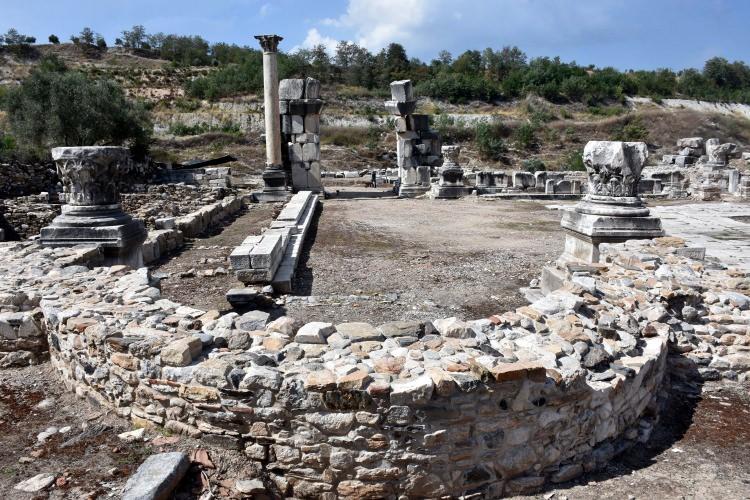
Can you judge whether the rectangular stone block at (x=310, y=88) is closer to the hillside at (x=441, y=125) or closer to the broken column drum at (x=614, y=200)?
the hillside at (x=441, y=125)

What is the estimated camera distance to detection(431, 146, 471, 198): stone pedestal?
17531 mm

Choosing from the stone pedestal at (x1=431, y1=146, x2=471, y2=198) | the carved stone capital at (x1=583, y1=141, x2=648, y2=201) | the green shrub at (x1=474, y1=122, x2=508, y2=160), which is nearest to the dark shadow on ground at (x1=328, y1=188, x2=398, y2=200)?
the stone pedestal at (x1=431, y1=146, x2=471, y2=198)

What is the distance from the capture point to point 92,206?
24.1ft

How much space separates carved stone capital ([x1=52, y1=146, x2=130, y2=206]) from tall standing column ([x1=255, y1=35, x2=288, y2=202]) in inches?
372

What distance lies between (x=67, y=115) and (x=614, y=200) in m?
24.1

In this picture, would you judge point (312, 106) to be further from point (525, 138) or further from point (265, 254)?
point (525, 138)

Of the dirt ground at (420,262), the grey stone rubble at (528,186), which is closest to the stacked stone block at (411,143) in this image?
the grey stone rubble at (528,186)

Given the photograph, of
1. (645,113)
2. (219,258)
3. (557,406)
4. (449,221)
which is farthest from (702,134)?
(557,406)

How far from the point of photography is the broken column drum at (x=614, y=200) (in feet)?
22.5

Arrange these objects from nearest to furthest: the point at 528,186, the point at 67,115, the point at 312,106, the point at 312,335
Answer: the point at 312,335 < the point at 312,106 < the point at 528,186 < the point at 67,115

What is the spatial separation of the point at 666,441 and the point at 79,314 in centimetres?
444

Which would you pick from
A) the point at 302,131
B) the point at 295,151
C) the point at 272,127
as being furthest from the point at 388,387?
the point at 302,131

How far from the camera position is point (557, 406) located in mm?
3408

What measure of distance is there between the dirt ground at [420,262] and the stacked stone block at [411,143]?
4.77 meters
